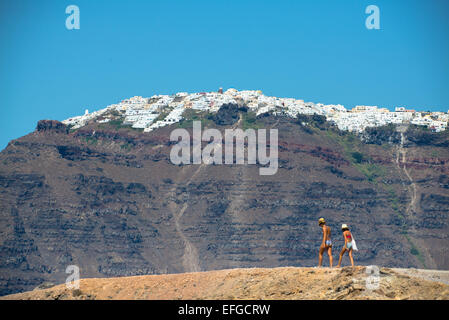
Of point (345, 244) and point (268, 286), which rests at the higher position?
point (345, 244)

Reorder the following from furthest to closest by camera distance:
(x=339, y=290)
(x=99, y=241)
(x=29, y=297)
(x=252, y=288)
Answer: (x=99, y=241)
(x=29, y=297)
(x=252, y=288)
(x=339, y=290)

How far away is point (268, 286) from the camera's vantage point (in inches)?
1496

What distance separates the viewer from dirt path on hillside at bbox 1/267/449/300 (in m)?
34.0

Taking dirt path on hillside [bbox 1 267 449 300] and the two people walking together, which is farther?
the two people walking

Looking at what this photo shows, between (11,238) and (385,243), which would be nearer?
(11,238)

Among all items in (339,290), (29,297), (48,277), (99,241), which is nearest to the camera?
(339,290)

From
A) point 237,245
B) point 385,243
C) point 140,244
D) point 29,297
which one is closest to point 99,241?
point 140,244

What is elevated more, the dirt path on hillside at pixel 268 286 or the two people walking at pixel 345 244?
the two people walking at pixel 345 244

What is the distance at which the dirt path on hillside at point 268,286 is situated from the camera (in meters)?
34.0

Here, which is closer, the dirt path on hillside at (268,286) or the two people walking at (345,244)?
the dirt path on hillside at (268,286)

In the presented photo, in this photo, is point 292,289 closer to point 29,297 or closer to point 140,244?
point 29,297

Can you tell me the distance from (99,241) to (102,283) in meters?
145

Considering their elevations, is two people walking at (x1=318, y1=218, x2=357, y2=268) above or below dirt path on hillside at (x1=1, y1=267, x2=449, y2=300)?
above

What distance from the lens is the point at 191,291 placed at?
40469 mm
